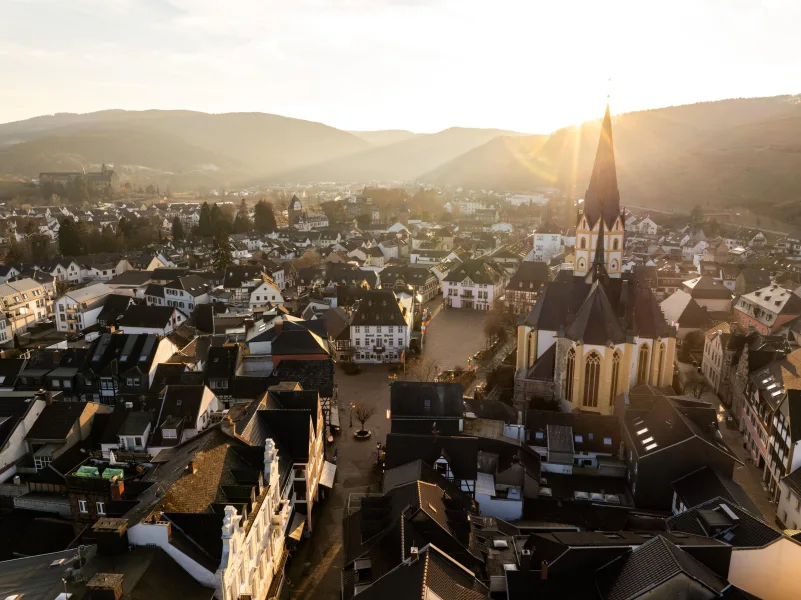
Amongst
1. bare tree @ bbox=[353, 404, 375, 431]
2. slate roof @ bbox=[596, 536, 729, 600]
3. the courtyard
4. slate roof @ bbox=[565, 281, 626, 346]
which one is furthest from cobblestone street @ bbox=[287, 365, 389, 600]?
slate roof @ bbox=[565, 281, 626, 346]

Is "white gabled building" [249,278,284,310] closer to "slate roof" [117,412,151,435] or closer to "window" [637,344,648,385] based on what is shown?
"slate roof" [117,412,151,435]

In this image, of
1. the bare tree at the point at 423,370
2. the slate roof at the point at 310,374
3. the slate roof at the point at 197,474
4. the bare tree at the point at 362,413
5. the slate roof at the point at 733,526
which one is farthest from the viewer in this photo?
the bare tree at the point at 423,370

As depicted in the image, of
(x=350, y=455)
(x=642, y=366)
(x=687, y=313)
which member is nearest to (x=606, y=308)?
(x=642, y=366)

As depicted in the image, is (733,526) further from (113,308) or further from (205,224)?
(205,224)

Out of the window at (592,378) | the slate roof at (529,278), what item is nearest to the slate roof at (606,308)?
the window at (592,378)

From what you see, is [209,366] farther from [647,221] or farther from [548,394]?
[647,221]

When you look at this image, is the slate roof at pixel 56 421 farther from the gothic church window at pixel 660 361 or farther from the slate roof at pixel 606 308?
the gothic church window at pixel 660 361

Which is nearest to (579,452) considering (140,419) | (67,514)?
(140,419)
